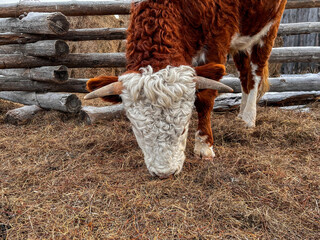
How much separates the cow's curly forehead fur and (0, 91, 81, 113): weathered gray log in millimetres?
2533

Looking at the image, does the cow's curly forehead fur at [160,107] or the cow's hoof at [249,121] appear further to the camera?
the cow's hoof at [249,121]

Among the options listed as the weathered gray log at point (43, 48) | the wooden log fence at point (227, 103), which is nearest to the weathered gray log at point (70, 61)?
the weathered gray log at point (43, 48)

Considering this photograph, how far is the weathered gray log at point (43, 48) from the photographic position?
4.32 metres

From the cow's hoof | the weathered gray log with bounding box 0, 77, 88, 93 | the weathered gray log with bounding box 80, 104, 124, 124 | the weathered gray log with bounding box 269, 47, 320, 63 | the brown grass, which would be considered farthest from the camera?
the weathered gray log with bounding box 269, 47, 320, 63

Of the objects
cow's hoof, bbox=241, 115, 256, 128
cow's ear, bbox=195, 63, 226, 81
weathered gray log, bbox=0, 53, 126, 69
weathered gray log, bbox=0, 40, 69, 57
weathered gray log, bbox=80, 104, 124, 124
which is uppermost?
cow's ear, bbox=195, 63, 226, 81

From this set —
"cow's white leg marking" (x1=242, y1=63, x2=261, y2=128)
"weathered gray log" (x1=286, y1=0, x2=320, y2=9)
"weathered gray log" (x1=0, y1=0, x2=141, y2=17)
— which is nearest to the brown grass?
"cow's white leg marking" (x1=242, y1=63, x2=261, y2=128)

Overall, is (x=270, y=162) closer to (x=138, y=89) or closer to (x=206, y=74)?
(x=206, y=74)

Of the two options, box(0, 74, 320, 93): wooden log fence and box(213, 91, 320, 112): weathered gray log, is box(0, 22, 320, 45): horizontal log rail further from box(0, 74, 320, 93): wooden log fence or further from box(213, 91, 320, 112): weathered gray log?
box(213, 91, 320, 112): weathered gray log

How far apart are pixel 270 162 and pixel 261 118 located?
163 centimetres

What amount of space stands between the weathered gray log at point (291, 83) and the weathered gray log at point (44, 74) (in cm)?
299

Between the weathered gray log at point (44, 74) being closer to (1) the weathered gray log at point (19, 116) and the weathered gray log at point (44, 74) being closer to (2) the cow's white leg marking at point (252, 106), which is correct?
(1) the weathered gray log at point (19, 116)

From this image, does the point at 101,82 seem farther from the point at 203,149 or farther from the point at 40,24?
the point at 40,24

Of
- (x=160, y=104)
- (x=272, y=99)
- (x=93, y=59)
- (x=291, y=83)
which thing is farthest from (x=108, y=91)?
(x=291, y=83)

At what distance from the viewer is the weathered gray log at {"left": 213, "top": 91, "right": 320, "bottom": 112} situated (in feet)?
15.9
